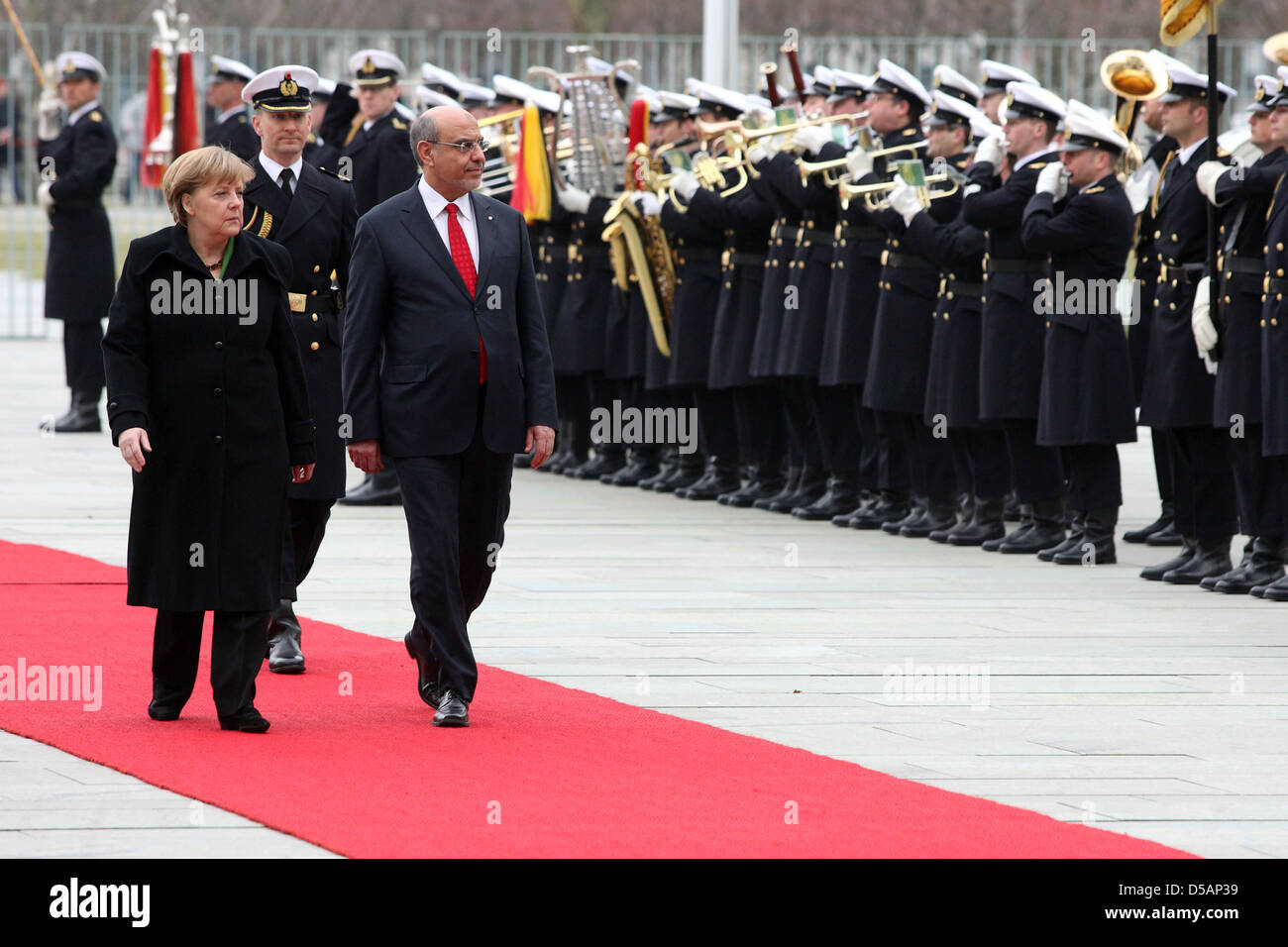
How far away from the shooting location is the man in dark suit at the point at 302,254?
8164 millimetres

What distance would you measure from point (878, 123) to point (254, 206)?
4756mm

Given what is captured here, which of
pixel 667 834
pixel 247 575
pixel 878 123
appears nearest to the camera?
pixel 667 834

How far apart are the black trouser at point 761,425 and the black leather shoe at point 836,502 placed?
68 centimetres

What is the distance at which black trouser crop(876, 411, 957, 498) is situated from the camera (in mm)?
12008

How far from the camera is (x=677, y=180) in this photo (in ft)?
43.8

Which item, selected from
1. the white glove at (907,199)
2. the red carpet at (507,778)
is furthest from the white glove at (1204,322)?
the red carpet at (507,778)

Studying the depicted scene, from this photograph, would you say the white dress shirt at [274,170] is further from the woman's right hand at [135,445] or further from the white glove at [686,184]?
the white glove at [686,184]

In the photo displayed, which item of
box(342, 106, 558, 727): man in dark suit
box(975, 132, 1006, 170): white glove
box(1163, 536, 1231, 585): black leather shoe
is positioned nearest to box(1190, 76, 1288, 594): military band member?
box(1163, 536, 1231, 585): black leather shoe

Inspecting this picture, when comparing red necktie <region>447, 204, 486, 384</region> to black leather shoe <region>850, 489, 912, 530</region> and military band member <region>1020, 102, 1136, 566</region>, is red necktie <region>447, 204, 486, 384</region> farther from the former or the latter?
black leather shoe <region>850, 489, 912, 530</region>

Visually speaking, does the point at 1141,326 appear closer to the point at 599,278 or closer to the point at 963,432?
the point at 963,432

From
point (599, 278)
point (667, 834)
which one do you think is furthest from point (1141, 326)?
point (667, 834)

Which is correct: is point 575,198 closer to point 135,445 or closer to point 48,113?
point 48,113

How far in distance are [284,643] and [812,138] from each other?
512 cm
